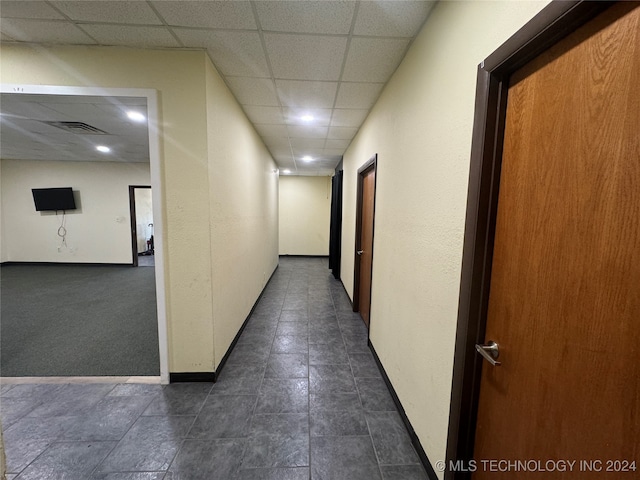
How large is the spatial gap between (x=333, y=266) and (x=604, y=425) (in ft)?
17.0

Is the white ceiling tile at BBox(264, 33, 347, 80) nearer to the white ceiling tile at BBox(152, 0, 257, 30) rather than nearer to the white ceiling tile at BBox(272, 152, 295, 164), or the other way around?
the white ceiling tile at BBox(152, 0, 257, 30)

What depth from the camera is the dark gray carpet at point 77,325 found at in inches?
91.8

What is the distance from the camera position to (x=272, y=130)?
3.69m

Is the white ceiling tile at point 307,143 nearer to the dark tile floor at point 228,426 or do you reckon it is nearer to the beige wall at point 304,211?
the beige wall at point 304,211

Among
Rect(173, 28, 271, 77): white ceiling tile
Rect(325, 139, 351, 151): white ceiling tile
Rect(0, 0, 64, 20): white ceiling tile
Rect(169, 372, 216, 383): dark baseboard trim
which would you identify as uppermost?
Rect(325, 139, 351, 151): white ceiling tile

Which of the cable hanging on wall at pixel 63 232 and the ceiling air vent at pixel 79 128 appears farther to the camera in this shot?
the cable hanging on wall at pixel 63 232

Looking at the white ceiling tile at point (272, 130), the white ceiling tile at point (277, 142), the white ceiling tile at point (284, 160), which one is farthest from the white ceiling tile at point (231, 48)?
the white ceiling tile at point (284, 160)

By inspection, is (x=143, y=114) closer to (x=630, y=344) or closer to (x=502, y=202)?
(x=502, y=202)

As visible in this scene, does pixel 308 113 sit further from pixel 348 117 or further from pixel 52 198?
pixel 52 198

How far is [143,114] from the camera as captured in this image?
291 cm

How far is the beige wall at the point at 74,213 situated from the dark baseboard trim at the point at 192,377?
225 inches

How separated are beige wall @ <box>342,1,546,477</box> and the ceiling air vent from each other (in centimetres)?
404

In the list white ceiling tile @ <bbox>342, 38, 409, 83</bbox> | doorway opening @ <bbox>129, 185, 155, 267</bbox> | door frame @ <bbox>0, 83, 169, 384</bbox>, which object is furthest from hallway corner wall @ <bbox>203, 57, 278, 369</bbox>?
doorway opening @ <bbox>129, 185, 155, 267</bbox>

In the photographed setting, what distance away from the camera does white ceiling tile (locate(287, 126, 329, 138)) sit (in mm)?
3571
